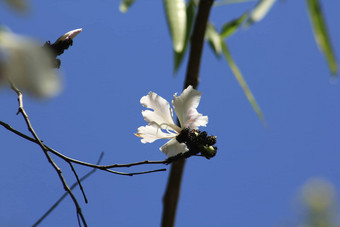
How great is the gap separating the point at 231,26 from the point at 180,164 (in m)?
0.37

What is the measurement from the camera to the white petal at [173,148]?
1.97 feet

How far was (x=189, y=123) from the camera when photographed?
618 mm

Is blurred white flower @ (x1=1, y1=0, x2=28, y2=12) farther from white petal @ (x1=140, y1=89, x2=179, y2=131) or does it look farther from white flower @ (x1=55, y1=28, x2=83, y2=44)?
white petal @ (x1=140, y1=89, x2=179, y2=131)

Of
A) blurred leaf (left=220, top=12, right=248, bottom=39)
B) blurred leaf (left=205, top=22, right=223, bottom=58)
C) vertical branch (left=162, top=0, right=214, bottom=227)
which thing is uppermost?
blurred leaf (left=220, top=12, right=248, bottom=39)

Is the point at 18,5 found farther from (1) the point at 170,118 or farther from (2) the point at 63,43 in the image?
(1) the point at 170,118

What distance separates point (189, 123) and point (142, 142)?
0.08m

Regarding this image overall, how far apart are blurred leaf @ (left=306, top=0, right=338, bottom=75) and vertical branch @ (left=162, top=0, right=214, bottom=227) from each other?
210mm

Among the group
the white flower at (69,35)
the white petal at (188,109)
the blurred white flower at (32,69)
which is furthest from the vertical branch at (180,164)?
the blurred white flower at (32,69)

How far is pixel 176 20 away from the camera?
57cm

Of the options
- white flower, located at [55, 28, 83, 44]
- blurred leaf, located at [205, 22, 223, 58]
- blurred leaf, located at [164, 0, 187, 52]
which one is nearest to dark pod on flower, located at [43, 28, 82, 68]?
white flower, located at [55, 28, 83, 44]

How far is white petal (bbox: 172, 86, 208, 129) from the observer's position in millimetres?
595

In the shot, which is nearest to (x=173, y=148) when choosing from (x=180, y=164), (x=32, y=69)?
(x=180, y=164)

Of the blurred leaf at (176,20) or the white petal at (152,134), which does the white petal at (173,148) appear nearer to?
the white petal at (152,134)

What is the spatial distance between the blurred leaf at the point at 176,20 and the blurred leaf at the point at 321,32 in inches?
9.8
